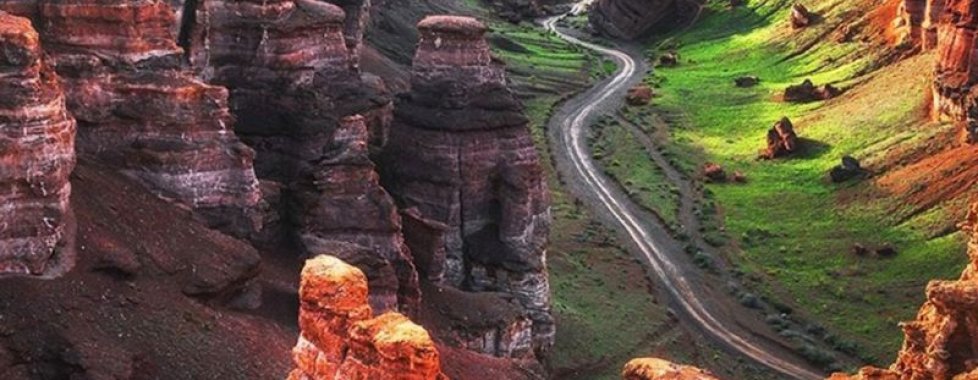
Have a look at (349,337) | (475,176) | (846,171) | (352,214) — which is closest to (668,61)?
(846,171)

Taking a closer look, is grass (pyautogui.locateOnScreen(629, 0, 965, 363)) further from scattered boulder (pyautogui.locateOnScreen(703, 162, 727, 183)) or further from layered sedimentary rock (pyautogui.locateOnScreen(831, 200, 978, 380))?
layered sedimentary rock (pyautogui.locateOnScreen(831, 200, 978, 380))

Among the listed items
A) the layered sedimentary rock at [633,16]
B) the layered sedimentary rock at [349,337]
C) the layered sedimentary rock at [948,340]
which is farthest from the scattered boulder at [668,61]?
the layered sedimentary rock at [349,337]

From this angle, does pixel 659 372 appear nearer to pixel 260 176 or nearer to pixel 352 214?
pixel 352 214

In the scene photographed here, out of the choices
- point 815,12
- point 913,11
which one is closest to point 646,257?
point 913,11

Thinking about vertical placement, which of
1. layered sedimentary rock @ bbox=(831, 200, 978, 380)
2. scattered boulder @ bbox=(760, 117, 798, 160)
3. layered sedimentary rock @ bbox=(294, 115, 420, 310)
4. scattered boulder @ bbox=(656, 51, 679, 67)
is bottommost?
scattered boulder @ bbox=(656, 51, 679, 67)

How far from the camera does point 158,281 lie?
35312 millimetres

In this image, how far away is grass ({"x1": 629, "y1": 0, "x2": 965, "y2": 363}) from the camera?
67875mm

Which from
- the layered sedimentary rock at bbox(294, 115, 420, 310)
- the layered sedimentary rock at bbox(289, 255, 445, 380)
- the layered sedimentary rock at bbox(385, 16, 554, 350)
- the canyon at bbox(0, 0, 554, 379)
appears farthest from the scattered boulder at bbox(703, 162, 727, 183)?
the layered sedimentary rock at bbox(289, 255, 445, 380)

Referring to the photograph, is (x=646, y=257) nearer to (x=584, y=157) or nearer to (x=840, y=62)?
(x=584, y=157)

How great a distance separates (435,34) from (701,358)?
1831 centimetres

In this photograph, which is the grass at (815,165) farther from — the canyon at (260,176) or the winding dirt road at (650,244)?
the canyon at (260,176)

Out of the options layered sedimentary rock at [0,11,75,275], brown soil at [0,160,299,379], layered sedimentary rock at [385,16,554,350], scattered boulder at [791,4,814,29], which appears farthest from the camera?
scattered boulder at [791,4,814,29]

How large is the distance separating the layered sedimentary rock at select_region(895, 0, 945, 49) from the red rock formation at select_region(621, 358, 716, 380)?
263 ft

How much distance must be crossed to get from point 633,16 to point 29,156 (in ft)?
435
